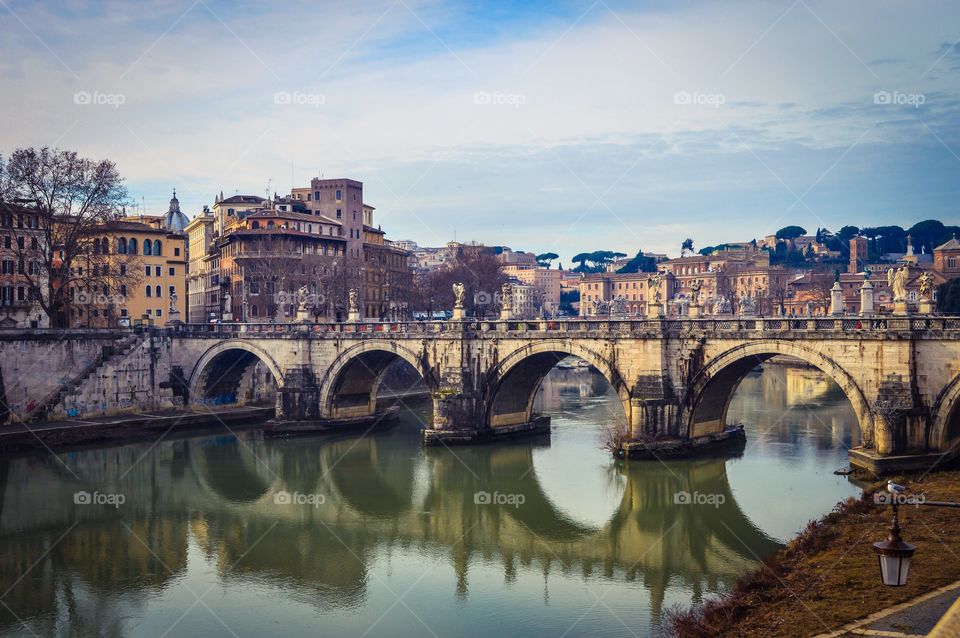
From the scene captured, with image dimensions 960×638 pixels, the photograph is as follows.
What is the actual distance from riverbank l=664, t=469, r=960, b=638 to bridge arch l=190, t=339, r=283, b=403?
3044cm

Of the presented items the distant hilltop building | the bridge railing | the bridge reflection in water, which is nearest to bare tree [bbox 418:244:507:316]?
the distant hilltop building

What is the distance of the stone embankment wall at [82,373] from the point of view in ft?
133

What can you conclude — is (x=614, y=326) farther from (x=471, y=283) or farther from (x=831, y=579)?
(x=471, y=283)

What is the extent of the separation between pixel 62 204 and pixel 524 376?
24963mm

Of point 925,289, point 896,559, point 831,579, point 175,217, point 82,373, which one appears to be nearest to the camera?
point 896,559

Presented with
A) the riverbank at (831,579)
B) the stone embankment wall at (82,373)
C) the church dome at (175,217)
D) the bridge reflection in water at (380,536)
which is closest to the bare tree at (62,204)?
the stone embankment wall at (82,373)

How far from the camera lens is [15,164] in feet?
138

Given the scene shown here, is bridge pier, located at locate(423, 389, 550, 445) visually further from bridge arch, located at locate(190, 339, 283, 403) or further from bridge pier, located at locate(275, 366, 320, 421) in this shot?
bridge arch, located at locate(190, 339, 283, 403)

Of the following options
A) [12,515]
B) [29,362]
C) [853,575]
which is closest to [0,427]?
[29,362]

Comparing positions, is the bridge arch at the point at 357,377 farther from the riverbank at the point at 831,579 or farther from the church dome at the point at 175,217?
the church dome at the point at 175,217

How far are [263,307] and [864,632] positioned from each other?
174 ft

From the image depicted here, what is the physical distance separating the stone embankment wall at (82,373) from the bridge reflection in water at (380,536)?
5.62m

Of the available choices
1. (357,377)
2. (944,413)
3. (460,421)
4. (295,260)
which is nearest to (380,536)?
(460,421)

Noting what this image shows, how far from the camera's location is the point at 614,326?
3388cm
